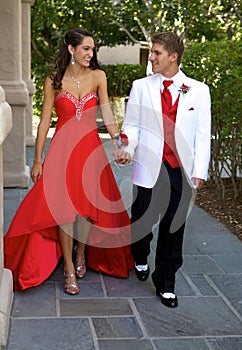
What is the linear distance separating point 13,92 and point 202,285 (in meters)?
4.14

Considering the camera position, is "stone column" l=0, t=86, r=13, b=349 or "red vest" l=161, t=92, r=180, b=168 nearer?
"stone column" l=0, t=86, r=13, b=349

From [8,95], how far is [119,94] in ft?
32.3

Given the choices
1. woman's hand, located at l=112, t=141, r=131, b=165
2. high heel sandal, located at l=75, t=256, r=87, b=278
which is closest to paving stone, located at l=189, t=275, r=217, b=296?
high heel sandal, located at l=75, t=256, r=87, b=278

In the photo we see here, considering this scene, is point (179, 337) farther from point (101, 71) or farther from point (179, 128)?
point (101, 71)

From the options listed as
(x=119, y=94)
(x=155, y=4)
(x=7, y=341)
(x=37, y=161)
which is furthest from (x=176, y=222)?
(x=119, y=94)

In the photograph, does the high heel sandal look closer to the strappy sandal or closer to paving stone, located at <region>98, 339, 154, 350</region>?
the strappy sandal

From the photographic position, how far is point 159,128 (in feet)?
13.8

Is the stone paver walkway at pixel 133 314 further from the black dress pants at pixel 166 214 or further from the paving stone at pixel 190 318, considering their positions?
the black dress pants at pixel 166 214

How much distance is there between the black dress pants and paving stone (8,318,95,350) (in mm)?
720

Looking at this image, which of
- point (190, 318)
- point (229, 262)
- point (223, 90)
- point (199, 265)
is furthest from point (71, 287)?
point (223, 90)

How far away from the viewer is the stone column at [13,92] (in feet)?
25.1

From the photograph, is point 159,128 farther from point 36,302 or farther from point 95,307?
point 36,302

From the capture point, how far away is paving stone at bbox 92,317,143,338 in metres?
3.88

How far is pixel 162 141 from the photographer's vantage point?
4191mm
